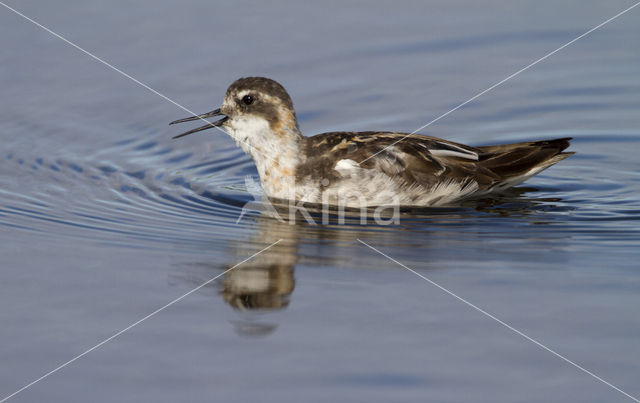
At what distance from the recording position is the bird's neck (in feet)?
31.2

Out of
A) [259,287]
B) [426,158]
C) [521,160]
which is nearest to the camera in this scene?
[259,287]

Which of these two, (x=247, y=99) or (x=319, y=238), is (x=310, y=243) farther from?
(x=247, y=99)

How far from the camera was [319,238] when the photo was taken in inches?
328

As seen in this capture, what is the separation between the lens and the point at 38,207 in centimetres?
898

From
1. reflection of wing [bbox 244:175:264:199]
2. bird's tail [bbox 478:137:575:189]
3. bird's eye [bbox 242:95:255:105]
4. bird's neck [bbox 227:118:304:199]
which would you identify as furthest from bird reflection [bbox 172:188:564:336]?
bird's eye [bbox 242:95:255:105]

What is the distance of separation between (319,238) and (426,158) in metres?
1.78

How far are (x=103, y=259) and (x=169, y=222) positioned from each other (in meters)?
1.12

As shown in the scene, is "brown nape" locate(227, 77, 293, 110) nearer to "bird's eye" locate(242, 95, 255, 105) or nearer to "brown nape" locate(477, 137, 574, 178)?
"bird's eye" locate(242, 95, 255, 105)

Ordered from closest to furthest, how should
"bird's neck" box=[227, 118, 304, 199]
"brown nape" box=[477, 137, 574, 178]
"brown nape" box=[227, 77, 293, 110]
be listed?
"bird's neck" box=[227, 118, 304, 199] → "brown nape" box=[227, 77, 293, 110] → "brown nape" box=[477, 137, 574, 178]

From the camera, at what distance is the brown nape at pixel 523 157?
977 centimetres
